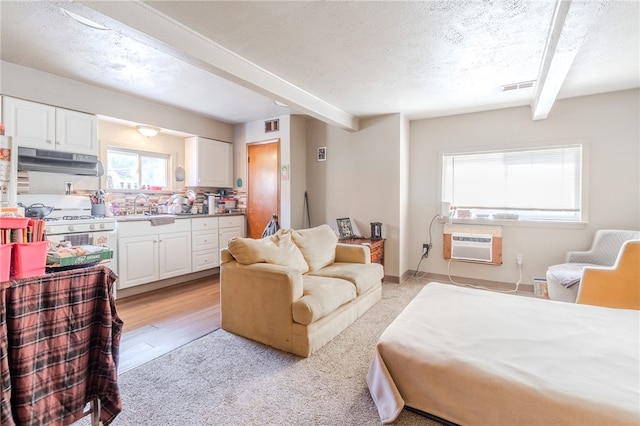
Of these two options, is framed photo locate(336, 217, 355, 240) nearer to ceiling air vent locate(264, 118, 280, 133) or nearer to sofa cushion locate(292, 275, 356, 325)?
sofa cushion locate(292, 275, 356, 325)

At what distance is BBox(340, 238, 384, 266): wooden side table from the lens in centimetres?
398

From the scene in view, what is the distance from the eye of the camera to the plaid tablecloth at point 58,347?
3.24ft

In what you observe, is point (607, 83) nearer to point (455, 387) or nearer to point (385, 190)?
point (385, 190)

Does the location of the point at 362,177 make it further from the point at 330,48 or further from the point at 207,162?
the point at 207,162

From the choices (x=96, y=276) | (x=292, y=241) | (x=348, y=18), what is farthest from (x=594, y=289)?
(x=96, y=276)

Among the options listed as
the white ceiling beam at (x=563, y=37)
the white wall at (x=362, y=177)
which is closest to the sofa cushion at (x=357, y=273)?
the white wall at (x=362, y=177)

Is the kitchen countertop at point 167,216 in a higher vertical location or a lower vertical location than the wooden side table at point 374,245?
higher

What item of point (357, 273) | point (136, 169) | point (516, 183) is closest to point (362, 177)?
point (357, 273)

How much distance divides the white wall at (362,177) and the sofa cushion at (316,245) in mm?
1116

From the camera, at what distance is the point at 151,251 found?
3803mm

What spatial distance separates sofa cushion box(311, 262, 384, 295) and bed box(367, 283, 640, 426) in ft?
3.12

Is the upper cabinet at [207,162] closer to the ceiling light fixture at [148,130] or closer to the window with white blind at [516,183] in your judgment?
the ceiling light fixture at [148,130]

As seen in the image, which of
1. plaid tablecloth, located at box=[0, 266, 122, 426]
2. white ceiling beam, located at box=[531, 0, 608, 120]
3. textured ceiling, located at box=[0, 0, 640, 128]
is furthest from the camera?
textured ceiling, located at box=[0, 0, 640, 128]

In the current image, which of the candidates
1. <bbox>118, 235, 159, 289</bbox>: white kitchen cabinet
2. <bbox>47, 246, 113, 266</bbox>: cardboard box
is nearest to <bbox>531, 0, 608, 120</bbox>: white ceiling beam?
<bbox>47, 246, 113, 266</bbox>: cardboard box
